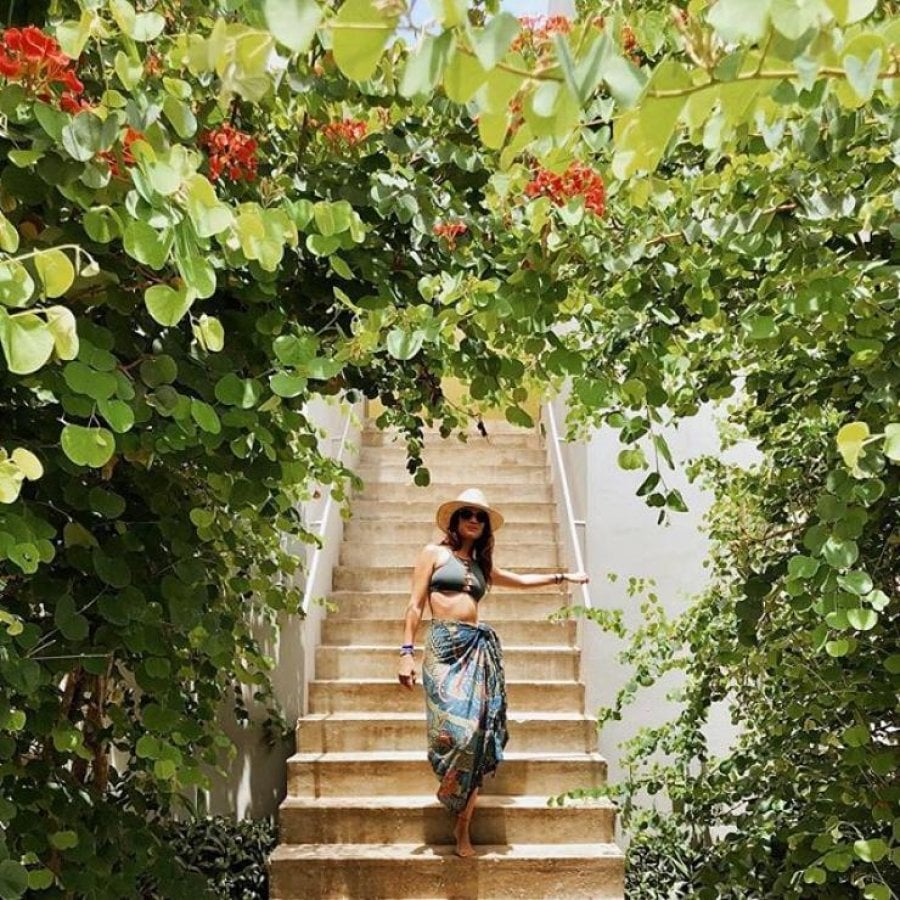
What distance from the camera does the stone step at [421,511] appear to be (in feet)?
17.9

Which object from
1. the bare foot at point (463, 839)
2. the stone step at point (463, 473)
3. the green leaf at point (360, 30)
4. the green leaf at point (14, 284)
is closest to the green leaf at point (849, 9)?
the green leaf at point (360, 30)

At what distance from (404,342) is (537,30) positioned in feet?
2.98

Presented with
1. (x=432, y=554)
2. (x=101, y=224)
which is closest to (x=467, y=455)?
(x=432, y=554)

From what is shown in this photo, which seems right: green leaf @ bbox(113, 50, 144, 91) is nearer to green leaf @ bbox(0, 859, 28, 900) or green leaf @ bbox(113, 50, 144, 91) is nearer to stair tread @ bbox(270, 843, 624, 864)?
green leaf @ bbox(0, 859, 28, 900)

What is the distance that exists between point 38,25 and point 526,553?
159 inches

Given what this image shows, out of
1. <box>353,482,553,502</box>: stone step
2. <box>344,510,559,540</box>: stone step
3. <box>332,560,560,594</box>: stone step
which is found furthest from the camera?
<box>353,482,553,502</box>: stone step

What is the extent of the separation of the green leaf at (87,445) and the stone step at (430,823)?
2847mm

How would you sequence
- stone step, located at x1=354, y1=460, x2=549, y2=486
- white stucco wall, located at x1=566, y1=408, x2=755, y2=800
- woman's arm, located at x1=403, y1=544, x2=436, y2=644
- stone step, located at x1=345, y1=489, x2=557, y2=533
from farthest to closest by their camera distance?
stone step, located at x1=354, y1=460, x2=549, y2=486, stone step, located at x1=345, y1=489, x2=557, y2=533, white stucco wall, located at x1=566, y1=408, x2=755, y2=800, woman's arm, located at x1=403, y1=544, x2=436, y2=644

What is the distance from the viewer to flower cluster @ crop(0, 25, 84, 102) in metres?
1.05

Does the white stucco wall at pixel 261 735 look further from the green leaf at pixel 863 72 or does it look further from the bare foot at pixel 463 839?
the green leaf at pixel 863 72

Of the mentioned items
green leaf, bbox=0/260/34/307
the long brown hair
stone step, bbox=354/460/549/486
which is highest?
stone step, bbox=354/460/549/486

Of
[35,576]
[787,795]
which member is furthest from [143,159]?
[787,795]

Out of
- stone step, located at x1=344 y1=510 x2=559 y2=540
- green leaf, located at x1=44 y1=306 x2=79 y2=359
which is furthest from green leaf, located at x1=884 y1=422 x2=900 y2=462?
stone step, located at x1=344 y1=510 x2=559 y2=540

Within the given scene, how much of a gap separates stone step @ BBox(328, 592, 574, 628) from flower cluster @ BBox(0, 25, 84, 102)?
12.4 ft
